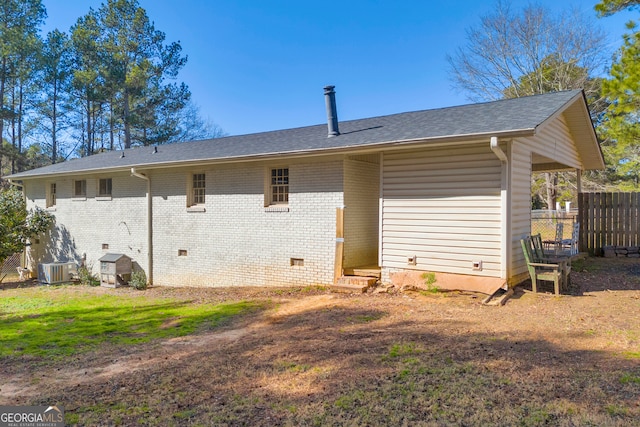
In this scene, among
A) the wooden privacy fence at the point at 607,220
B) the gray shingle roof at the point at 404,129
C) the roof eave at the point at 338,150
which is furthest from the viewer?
the wooden privacy fence at the point at 607,220

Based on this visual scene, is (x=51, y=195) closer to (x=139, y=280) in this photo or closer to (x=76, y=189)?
(x=76, y=189)

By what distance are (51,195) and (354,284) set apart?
47.3 ft

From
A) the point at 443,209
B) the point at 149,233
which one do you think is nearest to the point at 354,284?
the point at 443,209

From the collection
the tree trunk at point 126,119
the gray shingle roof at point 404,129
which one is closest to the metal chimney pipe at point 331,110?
the gray shingle roof at point 404,129

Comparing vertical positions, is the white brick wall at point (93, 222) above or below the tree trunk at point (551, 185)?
below

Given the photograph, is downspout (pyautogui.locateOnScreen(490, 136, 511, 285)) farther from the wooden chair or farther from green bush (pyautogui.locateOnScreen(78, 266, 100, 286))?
green bush (pyautogui.locateOnScreen(78, 266, 100, 286))

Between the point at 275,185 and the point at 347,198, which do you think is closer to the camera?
the point at 347,198

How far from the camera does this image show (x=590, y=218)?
12.0m

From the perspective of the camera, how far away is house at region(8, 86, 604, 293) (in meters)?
7.50

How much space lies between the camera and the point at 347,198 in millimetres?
9312

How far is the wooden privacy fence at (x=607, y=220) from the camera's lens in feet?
38.5

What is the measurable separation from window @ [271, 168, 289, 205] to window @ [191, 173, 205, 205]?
2.75 metres

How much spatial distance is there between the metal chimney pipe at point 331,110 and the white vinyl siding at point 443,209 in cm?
226

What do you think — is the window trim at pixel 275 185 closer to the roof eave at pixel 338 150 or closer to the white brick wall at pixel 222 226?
the white brick wall at pixel 222 226
